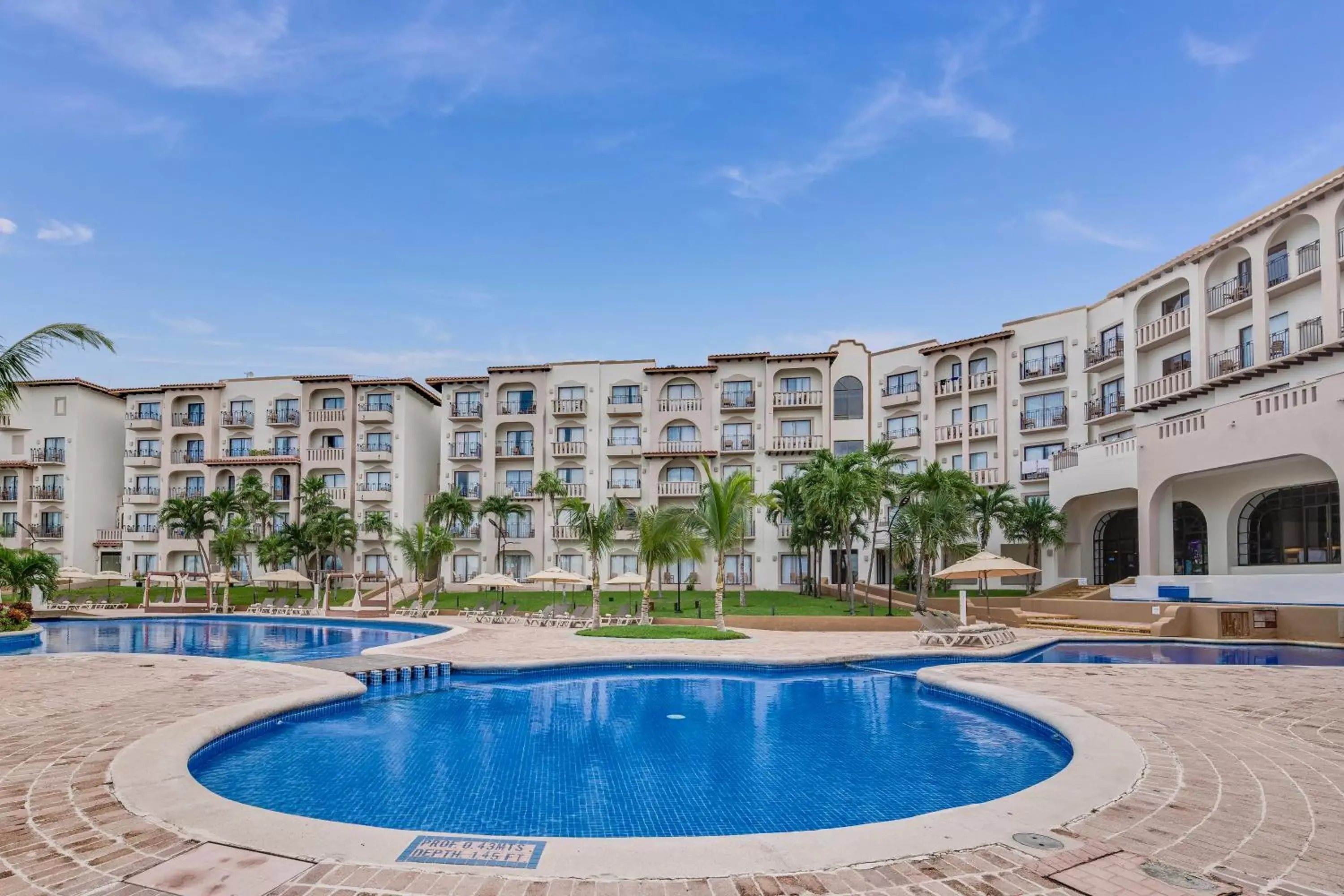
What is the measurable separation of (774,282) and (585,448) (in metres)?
15.3

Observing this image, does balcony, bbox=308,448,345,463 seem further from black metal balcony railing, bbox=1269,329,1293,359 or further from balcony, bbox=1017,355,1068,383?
black metal balcony railing, bbox=1269,329,1293,359

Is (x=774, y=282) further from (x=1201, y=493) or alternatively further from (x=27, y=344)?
(x=27, y=344)

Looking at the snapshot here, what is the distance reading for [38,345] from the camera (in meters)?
15.7

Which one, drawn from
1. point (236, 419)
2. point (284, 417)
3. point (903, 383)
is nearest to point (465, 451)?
point (284, 417)

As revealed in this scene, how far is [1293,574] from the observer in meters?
23.6

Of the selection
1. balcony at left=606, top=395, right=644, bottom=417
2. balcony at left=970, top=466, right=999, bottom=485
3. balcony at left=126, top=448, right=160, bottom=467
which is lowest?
balcony at left=970, top=466, right=999, bottom=485

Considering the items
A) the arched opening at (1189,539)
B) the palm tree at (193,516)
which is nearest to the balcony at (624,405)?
the palm tree at (193,516)

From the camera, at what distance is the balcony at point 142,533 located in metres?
49.3

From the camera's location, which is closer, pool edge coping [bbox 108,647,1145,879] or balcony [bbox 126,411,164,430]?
pool edge coping [bbox 108,647,1145,879]

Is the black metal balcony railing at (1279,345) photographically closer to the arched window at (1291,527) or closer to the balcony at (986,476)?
the arched window at (1291,527)

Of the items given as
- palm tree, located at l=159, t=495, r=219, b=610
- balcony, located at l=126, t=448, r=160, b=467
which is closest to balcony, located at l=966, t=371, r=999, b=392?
palm tree, located at l=159, t=495, r=219, b=610

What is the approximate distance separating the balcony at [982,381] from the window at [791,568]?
1268cm

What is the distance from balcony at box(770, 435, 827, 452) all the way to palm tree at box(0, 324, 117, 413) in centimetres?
3371

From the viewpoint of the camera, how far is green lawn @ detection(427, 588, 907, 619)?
31344 millimetres
